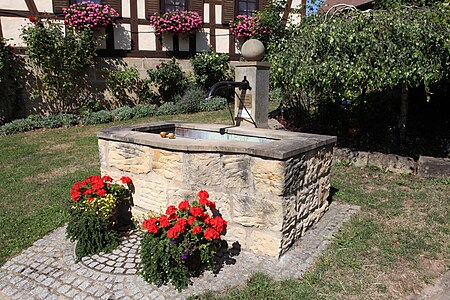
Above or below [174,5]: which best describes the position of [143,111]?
below

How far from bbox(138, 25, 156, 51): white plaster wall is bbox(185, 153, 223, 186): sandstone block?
Answer: 807 cm

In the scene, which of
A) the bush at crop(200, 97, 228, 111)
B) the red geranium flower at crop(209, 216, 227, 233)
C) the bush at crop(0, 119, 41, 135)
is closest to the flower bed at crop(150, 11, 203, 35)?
the bush at crop(200, 97, 228, 111)

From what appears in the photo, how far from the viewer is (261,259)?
117 inches

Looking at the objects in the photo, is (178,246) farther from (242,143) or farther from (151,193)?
(242,143)

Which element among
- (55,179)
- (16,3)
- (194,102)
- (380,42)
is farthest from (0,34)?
(380,42)

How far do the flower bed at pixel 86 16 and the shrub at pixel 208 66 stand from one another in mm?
2719

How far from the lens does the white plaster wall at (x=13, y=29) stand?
28.8 feet

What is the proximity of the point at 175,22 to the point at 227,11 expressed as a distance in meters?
1.92

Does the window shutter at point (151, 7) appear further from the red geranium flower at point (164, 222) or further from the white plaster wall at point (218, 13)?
the red geranium flower at point (164, 222)

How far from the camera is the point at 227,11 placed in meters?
10.9

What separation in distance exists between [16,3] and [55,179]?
6.15 metres

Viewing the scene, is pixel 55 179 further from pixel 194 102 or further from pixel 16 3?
pixel 16 3

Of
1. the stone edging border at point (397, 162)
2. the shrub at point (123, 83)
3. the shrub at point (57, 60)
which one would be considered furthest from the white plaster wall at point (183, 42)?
the stone edging border at point (397, 162)

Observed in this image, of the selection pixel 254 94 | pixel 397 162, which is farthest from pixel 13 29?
pixel 397 162
